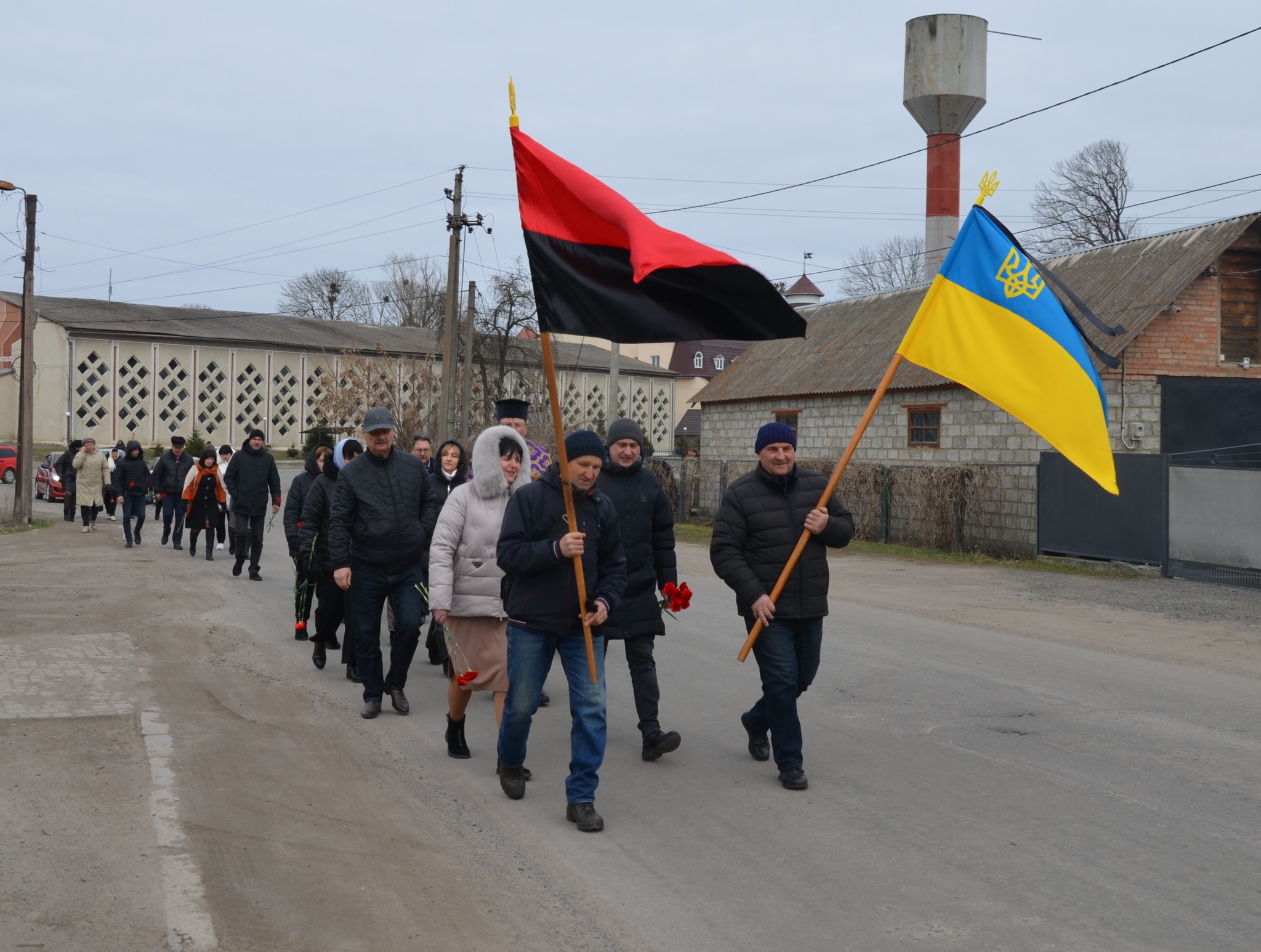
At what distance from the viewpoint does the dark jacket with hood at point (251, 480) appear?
603 inches

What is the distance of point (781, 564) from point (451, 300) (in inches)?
1053

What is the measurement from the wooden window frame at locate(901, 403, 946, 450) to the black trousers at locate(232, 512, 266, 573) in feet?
46.5

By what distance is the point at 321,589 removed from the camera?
31.3ft

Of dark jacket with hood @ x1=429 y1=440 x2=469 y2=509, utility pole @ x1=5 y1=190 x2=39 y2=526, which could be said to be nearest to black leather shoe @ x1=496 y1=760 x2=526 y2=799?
dark jacket with hood @ x1=429 y1=440 x2=469 y2=509

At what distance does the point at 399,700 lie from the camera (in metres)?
8.02

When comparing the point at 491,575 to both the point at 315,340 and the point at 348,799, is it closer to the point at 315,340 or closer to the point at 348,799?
the point at 348,799

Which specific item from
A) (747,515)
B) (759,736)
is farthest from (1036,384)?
(759,736)

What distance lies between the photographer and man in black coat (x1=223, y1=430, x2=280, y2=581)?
1534cm

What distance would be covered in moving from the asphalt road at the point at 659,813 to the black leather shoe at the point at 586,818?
8 centimetres

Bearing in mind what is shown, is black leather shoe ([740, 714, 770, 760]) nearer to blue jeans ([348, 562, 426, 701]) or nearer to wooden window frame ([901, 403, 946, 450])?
blue jeans ([348, 562, 426, 701])

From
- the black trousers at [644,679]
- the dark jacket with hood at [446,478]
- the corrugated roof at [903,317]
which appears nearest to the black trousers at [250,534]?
the dark jacket with hood at [446,478]

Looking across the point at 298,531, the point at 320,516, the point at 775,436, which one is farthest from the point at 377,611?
the point at 298,531

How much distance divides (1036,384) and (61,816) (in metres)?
5.31

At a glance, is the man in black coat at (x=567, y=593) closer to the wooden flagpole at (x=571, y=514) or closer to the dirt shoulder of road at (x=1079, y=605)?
the wooden flagpole at (x=571, y=514)
